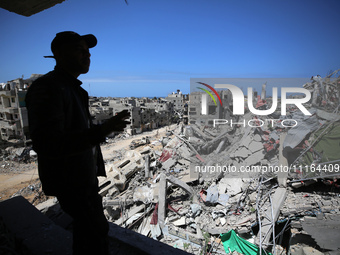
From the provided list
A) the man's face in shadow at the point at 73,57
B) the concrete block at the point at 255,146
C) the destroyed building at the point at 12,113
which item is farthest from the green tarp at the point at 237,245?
the destroyed building at the point at 12,113

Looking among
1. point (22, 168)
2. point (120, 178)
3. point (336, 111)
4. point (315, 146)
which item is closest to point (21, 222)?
point (120, 178)

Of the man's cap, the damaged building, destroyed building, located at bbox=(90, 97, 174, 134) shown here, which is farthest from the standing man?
destroyed building, located at bbox=(90, 97, 174, 134)

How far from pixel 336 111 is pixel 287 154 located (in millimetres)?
3077

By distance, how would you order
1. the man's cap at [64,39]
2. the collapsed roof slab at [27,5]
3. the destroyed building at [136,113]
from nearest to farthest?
the man's cap at [64,39], the collapsed roof slab at [27,5], the destroyed building at [136,113]

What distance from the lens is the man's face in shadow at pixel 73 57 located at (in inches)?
55.6

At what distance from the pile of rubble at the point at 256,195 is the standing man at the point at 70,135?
5.70m

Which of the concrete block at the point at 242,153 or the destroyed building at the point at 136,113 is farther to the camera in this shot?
the destroyed building at the point at 136,113

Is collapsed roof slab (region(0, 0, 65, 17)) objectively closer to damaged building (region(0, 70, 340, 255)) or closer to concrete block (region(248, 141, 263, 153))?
damaged building (region(0, 70, 340, 255))

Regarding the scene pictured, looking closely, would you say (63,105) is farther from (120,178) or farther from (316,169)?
(120,178)

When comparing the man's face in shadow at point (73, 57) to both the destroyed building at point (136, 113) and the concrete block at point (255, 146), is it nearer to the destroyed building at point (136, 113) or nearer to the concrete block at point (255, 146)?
the concrete block at point (255, 146)

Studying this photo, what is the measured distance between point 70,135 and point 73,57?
2.18 feet

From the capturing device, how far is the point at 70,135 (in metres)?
1.17

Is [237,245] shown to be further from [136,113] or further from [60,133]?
[136,113]

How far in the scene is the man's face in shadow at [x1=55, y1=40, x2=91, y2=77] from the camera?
55.6 inches
